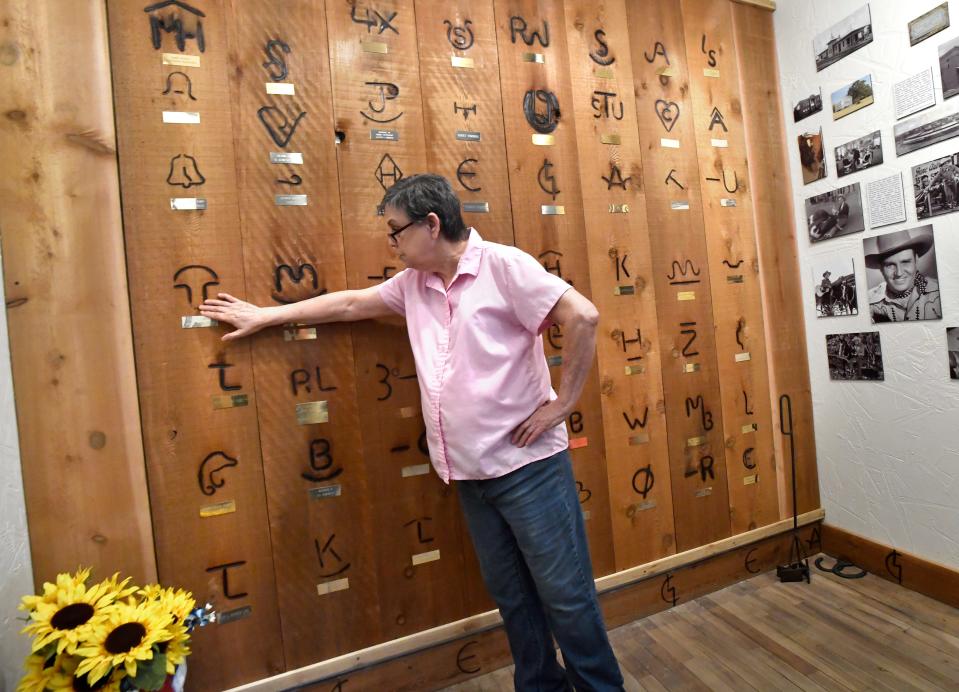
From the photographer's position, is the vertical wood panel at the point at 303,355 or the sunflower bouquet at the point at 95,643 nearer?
the sunflower bouquet at the point at 95,643

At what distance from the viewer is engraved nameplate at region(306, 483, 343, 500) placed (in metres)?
1.45

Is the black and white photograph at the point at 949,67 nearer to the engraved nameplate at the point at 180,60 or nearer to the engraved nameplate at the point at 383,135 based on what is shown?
the engraved nameplate at the point at 383,135

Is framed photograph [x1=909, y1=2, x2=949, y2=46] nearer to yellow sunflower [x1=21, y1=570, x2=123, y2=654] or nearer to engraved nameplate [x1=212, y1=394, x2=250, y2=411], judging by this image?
engraved nameplate [x1=212, y1=394, x2=250, y2=411]

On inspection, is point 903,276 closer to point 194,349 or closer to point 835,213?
point 835,213

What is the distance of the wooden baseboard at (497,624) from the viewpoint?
1.45 m

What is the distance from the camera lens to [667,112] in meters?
1.91

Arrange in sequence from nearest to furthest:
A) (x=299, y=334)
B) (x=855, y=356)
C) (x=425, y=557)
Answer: (x=299, y=334) → (x=425, y=557) → (x=855, y=356)

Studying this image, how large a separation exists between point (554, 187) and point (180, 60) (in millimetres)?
1193

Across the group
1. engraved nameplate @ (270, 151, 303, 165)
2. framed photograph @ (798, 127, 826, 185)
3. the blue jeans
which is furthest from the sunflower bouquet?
framed photograph @ (798, 127, 826, 185)

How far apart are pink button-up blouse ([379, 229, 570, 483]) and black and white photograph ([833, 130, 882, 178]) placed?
1529mm

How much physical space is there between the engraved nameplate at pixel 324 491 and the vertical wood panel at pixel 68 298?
0.42m

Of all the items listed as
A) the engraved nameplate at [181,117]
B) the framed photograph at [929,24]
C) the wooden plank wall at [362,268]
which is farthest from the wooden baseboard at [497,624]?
the framed photograph at [929,24]

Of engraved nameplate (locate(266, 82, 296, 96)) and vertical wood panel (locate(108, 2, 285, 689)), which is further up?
engraved nameplate (locate(266, 82, 296, 96))

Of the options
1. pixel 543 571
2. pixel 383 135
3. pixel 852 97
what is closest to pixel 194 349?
pixel 383 135
